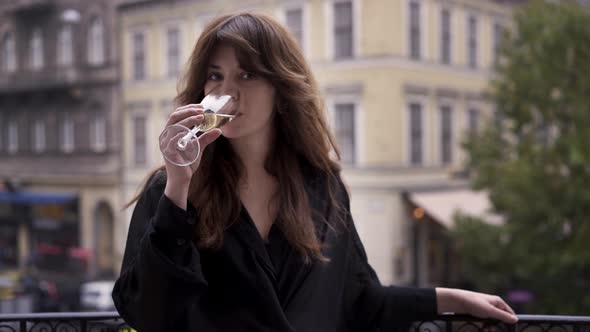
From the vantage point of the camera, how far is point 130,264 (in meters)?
1.44

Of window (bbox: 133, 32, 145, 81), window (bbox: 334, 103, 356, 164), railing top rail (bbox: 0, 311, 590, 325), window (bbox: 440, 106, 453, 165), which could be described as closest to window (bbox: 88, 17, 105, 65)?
window (bbox: 133, 32, 145, 81)

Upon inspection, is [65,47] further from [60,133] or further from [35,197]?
[35,197]

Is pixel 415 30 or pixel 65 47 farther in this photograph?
pixel 65 47

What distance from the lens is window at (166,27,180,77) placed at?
17750 millimetres

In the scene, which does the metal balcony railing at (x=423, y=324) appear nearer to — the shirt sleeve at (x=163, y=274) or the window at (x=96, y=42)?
the shirt sleeve at (x=163, y=274)

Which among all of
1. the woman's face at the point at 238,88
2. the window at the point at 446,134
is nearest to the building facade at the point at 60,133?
the window at the point at 446,134

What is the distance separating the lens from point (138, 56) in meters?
19.0

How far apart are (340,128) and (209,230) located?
1386 centimetres

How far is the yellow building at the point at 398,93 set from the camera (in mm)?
14859

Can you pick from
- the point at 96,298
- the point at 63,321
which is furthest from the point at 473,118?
the point at 63,321

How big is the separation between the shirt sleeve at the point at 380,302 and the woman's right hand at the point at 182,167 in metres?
0.54

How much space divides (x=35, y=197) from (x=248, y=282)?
2202 cm

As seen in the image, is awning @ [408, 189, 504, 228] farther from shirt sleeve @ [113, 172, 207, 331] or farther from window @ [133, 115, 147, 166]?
shirt sleeve @ [113, 172, 207, 331]

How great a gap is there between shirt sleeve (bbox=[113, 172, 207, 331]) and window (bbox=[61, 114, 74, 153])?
20.5 meters
